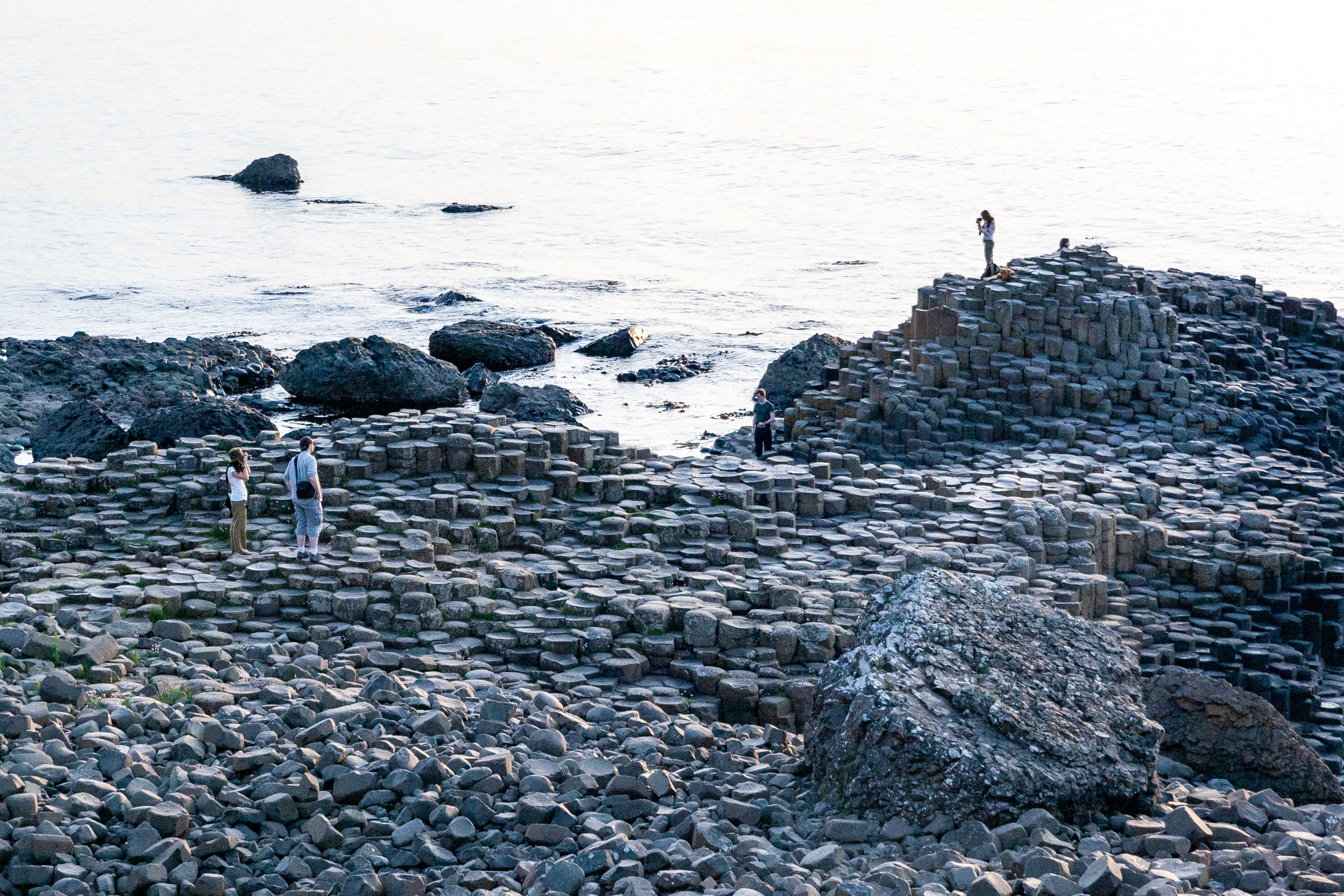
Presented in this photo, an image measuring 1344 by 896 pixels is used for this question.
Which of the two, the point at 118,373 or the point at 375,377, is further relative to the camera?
the point at 118,373

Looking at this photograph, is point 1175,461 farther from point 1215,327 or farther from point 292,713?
point 292,713

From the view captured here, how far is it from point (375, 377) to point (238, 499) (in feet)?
58.4

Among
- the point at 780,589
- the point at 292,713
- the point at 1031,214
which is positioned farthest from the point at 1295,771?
the point at 1031,214

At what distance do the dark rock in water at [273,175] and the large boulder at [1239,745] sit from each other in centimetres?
7097

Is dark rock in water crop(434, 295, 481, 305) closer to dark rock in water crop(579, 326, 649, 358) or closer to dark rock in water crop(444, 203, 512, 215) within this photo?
dark rock in water crop(579, 326, 649, 358)

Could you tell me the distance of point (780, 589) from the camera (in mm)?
13547

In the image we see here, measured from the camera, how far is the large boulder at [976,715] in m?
9.09

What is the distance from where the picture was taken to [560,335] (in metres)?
41.3

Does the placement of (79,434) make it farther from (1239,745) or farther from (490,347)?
(1239,745)

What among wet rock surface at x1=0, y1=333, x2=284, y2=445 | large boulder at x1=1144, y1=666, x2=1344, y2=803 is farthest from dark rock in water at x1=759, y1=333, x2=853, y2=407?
large boulder at x1=1144, y1=666, x2=1344, y2=803

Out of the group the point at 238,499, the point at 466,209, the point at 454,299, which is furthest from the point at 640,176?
the point at 238,499

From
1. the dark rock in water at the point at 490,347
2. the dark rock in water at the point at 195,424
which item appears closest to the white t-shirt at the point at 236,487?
the dark rock in water at the point at 195,424

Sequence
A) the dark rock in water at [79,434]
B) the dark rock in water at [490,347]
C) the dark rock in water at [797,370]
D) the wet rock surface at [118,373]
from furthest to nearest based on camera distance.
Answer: the dark rock in water at [490,347] → the wet rock surface at [118,373] → the dark rock in water at [797,370] → the dark rock in water at [79,434]

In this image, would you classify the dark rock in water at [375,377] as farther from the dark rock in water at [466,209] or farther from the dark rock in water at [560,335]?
the dark rock in water at [466,209]
